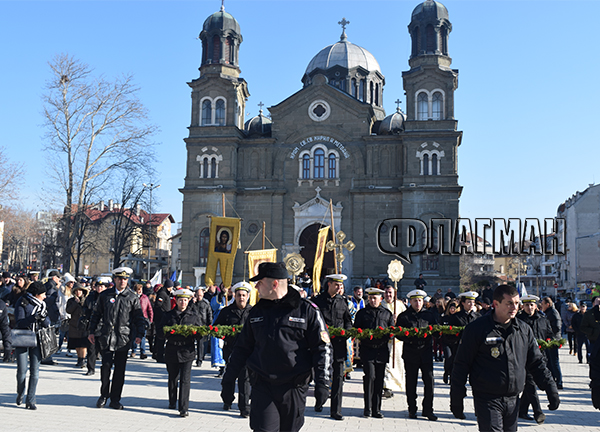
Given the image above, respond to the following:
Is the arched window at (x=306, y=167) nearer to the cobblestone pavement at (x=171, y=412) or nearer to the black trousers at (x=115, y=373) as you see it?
the cobblestone pavement at (x=171, y=412)

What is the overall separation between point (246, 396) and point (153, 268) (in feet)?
268

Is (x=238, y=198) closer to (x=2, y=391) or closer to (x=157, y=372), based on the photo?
(x=157, y=372)

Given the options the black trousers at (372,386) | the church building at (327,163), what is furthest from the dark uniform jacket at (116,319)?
the church building at (327,163)

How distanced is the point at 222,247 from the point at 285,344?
55.2 feet

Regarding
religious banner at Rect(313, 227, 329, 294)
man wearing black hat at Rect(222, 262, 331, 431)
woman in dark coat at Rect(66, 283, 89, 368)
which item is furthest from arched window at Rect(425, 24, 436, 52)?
man wearing black hat at Rect(222, 262, 331, 431)

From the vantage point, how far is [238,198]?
38969mm

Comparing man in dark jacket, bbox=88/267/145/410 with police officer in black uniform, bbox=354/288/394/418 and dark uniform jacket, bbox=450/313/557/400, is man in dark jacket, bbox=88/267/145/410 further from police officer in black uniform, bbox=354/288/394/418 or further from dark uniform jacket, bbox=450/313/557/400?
dark uniform jacket, bbox=450/313/557/400

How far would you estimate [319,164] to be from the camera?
38.7 m

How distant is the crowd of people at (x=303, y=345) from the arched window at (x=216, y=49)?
83.6 feet

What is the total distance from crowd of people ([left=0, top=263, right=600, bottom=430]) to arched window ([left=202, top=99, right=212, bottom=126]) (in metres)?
23.1

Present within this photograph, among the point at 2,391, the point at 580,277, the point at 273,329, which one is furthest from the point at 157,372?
the point at 580,277

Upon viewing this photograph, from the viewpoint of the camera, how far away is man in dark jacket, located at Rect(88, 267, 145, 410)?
917 cm

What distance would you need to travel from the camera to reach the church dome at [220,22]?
40250mm

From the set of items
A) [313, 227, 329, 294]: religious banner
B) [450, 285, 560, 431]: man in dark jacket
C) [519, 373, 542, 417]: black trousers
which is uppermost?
[313, 227, 329, 294]: religious banner
